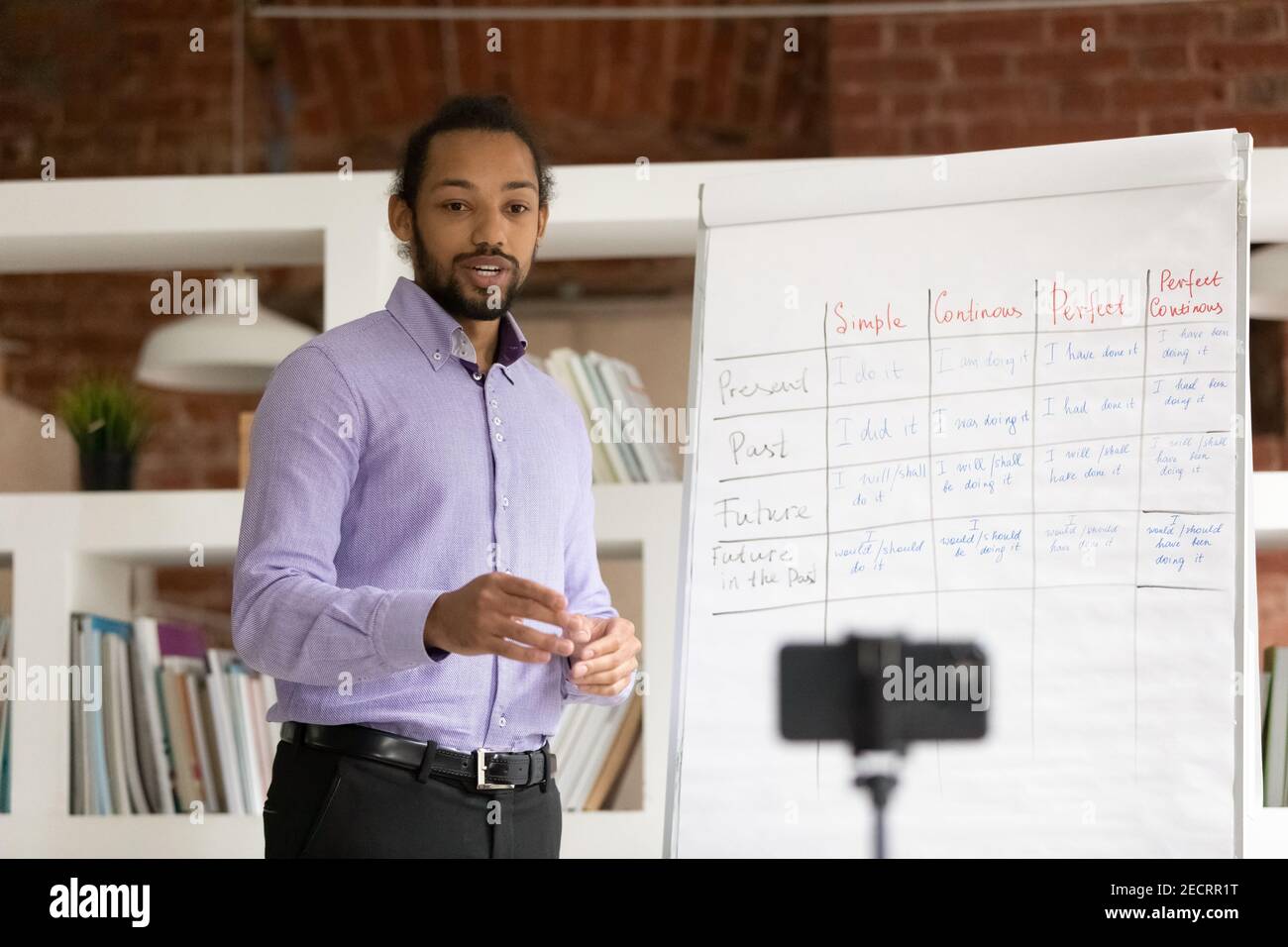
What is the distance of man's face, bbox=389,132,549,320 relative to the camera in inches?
71.2

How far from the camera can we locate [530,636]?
4.71ft

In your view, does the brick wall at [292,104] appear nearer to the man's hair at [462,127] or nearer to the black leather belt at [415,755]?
the man's hair at [462,127]

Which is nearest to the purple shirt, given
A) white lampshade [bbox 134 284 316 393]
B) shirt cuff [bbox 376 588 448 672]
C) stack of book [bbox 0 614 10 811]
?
shirt cuff [bbox 376 588 448 672]

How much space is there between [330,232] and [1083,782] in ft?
5.33

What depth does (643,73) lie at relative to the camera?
4.60 meters

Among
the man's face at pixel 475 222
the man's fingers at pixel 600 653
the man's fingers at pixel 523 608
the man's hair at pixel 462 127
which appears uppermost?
the man's hair at pixel 462 127

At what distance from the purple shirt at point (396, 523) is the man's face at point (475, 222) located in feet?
0.14

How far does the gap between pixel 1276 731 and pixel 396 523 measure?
5.74 feet

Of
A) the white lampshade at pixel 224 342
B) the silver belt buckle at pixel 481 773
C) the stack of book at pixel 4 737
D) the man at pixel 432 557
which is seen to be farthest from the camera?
the white lampshade at pixel 224 342

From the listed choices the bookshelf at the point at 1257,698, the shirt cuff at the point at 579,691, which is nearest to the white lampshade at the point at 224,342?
the shirt cuff at the point at 579,691

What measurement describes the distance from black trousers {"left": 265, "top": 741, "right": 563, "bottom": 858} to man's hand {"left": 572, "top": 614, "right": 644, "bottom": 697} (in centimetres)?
17

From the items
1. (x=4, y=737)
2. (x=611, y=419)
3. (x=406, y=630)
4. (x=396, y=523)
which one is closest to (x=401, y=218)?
(x=396, y=523)

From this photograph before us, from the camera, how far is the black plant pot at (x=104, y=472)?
9.08ft
